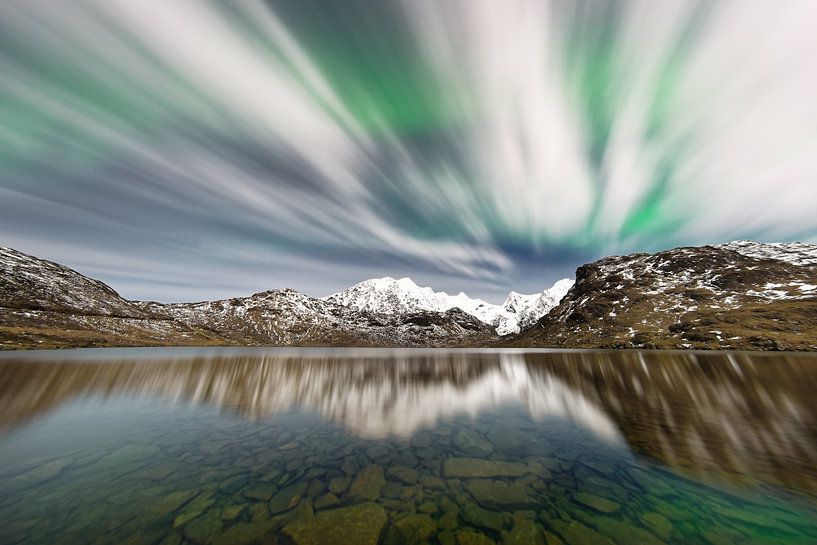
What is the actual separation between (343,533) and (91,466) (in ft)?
61.3

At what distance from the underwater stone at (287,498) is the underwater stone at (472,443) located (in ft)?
39.4

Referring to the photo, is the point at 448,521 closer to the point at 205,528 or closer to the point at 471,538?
the point at 471,538

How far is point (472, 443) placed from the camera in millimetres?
24547

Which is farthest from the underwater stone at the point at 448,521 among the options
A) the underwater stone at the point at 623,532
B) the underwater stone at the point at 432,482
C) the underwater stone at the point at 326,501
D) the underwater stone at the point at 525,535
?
the underwater stone at the point at 623,532

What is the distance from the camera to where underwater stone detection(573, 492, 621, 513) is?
47.7ft

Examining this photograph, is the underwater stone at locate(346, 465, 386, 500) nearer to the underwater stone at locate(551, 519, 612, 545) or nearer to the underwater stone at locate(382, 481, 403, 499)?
the underwater stone at locate(382, 481, 403, 499)

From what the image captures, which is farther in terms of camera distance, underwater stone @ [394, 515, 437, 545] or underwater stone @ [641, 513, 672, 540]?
underwater stone @ [641, 513, 672, 540]

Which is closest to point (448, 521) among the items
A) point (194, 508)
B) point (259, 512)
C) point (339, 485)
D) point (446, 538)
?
point (446, 538)

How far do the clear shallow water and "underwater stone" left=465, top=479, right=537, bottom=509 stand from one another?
0.12 metres

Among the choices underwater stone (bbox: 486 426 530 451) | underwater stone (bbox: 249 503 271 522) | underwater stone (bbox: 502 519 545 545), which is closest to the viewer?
underwater stone (bbox: 502 519 545 545)

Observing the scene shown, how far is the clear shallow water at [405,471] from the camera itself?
496 inches

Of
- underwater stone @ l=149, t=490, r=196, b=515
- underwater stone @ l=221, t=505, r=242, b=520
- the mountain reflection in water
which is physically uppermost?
the mountain reflection in water

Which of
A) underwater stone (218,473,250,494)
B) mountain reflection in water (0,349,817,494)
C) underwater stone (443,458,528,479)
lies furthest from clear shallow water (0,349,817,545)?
mountain reflection in water (0,349,817,494)

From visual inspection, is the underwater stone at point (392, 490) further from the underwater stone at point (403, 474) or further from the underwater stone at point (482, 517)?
the underwater stone at point (482, 517)
